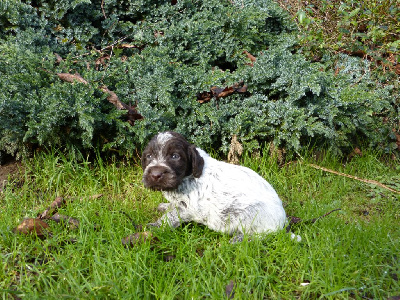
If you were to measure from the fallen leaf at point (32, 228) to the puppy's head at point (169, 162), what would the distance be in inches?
41.4

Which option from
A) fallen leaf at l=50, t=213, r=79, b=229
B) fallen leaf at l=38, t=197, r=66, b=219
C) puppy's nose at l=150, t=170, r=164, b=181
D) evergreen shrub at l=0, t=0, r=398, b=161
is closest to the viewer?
puppy's nose at l=150, t=170, r=164, b=181

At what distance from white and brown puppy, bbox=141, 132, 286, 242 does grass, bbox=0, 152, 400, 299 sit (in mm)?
155

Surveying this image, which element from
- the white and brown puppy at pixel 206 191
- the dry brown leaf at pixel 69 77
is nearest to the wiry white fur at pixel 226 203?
the white and brown puppy at pixel 206 191

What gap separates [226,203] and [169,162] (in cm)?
67

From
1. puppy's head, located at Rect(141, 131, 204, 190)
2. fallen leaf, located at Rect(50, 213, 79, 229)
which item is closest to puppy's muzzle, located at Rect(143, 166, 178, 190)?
puppy's head, located at Rect(141, 131, 204, 190)

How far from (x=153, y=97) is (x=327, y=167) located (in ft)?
8.39

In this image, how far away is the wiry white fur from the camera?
3553mm

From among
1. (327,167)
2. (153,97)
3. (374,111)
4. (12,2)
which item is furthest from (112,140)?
(374,111)

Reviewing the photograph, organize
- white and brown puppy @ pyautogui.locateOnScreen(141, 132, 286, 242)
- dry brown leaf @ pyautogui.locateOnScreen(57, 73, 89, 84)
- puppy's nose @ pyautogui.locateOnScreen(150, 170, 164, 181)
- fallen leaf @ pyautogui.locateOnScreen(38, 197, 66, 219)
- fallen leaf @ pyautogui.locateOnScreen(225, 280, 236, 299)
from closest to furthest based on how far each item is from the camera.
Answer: fallen leaf @ pyautogui.locateOnScreen(225, 280, 236, 299) → puppy's nose @ pyautogui.locateOnScreen(150, 170, 164, 181) → white and brown puppy @ pyautogui.locateOnScreen(141, 132, 286, 242) → fallen leaf @ pyautogui.locateOnScreen(38, 197, 66, 219) → dry brown leaf @ pyautogui.locateOnScreen(57, 73, 89, 84)

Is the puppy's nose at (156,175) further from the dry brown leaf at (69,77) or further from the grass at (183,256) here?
the dry brown leaf at (69,77)

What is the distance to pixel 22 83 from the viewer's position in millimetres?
4551

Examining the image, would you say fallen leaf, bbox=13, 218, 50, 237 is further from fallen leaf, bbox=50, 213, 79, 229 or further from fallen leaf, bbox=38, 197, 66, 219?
fallen leaf, bbox=38, 197, 66, 219

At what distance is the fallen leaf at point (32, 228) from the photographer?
350cm

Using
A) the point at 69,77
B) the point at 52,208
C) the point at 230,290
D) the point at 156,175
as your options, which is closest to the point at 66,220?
the point at 52,208
